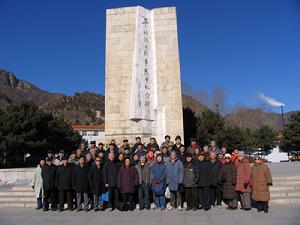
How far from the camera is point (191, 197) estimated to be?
29.1 feet

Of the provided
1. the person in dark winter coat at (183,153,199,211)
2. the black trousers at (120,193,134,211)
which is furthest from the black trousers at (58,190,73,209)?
the person in dark winter coat at (183,153,199,211)

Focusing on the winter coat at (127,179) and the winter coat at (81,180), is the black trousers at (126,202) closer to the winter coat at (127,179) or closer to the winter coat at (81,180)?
the winter coat at (127,179)

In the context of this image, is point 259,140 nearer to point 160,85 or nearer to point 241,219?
point 160,85

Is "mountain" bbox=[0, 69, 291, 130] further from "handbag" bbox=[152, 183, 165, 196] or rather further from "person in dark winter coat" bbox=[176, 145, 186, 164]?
"handbag" bbox=[152, 183, 165, 196]

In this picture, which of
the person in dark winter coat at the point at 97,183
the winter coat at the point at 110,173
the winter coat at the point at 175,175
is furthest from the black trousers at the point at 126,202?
the winter coat at the point at 175,175

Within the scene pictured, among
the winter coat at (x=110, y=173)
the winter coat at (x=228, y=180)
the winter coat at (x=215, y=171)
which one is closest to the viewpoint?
the winter coat at (x=228, y=180)

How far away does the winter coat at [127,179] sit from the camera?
8.68 meters

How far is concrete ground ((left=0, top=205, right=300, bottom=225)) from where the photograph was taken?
729 centimetres

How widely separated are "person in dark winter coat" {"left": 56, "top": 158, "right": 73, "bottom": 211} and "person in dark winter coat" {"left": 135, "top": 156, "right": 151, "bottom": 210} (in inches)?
74.7

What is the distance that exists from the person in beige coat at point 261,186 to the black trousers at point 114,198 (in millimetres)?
3586

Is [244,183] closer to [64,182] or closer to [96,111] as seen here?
[64,182]

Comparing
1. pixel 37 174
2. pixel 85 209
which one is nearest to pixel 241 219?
pixel 85 209

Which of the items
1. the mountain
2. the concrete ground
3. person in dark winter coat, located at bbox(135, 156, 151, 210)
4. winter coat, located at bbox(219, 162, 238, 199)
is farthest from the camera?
the mountain

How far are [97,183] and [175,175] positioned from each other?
211 centimetres
